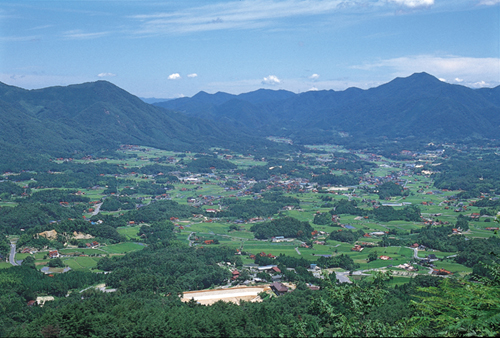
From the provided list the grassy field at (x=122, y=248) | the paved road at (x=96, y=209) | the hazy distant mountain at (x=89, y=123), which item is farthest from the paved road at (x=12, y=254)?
the hazy distant mountain at (x=89, y=123)

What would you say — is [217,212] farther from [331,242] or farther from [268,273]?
[268,273]

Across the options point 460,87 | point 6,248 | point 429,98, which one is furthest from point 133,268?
point 460,87

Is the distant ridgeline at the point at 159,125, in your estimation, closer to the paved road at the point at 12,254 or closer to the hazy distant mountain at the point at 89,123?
the hazy distant mountain at the point at 89,123

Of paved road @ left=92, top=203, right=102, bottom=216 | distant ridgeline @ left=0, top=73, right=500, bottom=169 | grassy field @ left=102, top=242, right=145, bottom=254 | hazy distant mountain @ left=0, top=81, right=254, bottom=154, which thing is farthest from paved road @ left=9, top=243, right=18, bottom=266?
hazy distant mountain @ left=0, top=81, right=254, bottom=154

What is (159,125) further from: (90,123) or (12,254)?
(12,254)

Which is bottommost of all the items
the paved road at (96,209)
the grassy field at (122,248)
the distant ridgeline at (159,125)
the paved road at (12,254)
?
the grassy field at (122,248)

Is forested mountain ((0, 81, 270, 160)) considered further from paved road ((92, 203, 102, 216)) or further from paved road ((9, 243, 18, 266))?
paved road ((9, 243, 18, 266))

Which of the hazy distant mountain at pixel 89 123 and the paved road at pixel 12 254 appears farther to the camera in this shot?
the hazy distant mountain at pixel 89 123

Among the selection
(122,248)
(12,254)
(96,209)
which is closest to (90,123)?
(96,209)

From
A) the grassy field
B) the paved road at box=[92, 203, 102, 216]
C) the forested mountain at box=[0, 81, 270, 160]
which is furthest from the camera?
the forested mountain at box=[0, 81, 270, 160]

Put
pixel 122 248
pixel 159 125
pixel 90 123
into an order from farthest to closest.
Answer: pixel 159 125
pixel 90 123
pixel 122 248

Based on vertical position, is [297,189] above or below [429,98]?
below
